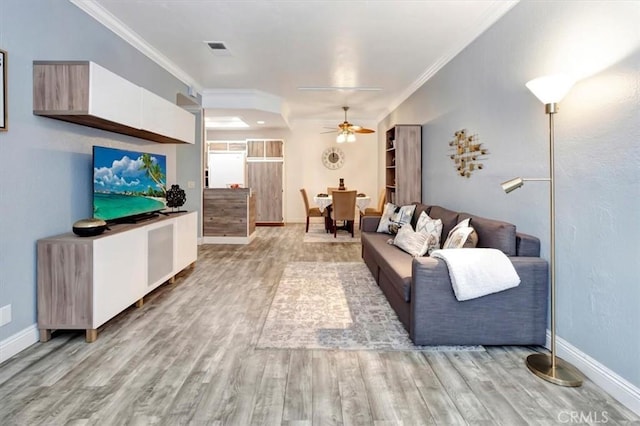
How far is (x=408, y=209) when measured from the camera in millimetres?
4672

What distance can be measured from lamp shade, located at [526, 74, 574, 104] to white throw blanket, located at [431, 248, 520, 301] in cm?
101

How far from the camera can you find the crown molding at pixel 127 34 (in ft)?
10.1

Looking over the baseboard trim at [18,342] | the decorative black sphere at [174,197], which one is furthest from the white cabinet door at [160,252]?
the baseboard trim at [18,342]

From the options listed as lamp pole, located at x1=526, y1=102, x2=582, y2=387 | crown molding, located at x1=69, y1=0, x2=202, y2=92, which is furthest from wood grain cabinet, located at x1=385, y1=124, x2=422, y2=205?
lamp pole, located at x1=526, y1=102, x2=582, y2=387

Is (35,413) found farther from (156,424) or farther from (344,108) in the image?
(344,108)

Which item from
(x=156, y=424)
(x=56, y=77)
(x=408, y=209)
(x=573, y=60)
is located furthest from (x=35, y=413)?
(x=408, y=209)

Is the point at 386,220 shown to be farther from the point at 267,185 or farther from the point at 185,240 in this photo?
the point at 267,185

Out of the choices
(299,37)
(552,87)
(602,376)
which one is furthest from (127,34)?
(602,376)

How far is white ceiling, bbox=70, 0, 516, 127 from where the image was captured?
3.16 m

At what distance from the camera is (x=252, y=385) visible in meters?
2.03

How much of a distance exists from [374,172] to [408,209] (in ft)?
16.1

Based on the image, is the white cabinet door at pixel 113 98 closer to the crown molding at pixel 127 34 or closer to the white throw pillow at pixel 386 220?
the crown molding at pixel 127 34

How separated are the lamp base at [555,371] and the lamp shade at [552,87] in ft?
5.06

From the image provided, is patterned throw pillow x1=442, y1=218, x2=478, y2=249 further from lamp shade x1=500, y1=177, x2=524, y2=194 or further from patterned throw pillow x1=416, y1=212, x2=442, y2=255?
lamp shade x1=500, y1=177, x2=524, y2=194
